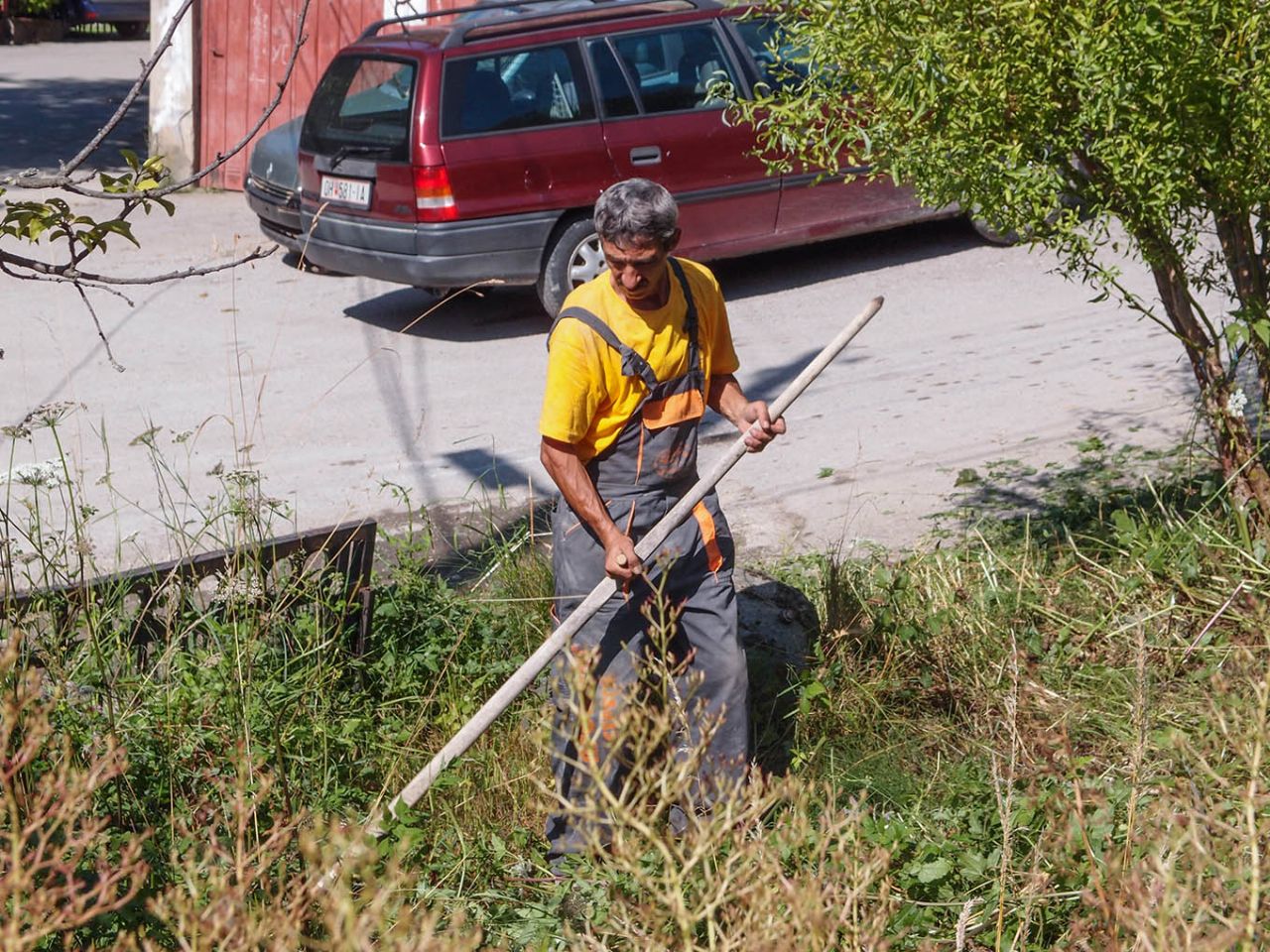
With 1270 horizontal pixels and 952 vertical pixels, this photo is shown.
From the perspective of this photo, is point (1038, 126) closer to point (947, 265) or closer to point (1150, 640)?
point (1150, 640)

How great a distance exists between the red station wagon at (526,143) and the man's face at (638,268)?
547cm

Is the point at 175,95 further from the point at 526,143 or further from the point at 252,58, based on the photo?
the point at 526,143

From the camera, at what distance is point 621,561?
3764 millimetres

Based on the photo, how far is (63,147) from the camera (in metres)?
16.6

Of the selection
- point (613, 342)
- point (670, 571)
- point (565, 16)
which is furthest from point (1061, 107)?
point (565, 16)

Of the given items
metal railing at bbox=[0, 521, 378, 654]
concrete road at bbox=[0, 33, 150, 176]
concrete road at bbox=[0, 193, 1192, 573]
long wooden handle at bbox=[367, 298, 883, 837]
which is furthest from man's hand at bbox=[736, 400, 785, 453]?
concrete road at bbox=[0, 33, 150, 176]

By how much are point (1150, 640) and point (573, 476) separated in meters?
2.09

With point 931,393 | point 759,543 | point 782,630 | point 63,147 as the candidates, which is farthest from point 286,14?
point 782,630

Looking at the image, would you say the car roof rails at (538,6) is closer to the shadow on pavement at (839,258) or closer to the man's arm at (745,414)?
the shadow on pavement at (839,258)

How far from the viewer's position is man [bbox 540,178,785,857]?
12.4 feet

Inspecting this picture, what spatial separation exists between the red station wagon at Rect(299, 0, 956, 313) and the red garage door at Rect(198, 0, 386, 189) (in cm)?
410

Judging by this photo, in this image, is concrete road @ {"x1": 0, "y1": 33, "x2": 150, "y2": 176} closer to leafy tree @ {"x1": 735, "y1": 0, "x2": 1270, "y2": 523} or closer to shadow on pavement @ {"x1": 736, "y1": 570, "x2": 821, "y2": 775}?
shadow on pavement @ {"x1": 736, "y1": 570, "x2": 821, "y2": 775}

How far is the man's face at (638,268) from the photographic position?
147 inches

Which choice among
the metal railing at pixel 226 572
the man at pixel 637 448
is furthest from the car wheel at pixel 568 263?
the man at pixel 637 448
